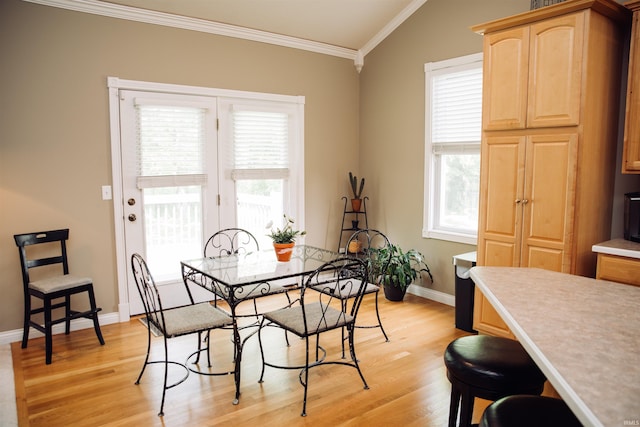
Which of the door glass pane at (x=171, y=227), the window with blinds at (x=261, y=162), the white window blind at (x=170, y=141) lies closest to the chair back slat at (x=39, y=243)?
the door glass pane at (x=171, y=227)

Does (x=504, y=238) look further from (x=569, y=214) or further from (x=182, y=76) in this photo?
(x=182, y=76)

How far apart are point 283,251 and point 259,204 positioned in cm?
167

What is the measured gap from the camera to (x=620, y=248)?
287cm

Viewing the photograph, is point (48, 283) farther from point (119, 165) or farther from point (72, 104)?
point (72, 104)

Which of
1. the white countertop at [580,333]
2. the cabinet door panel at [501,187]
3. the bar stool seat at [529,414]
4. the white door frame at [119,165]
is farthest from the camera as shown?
the white door frame at [119,165]

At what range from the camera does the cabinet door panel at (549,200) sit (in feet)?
10.00

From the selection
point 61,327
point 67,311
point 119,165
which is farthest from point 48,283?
point 119,165

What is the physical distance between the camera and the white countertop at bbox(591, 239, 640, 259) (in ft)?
9.15

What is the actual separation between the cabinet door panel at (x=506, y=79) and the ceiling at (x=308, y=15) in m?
1.53

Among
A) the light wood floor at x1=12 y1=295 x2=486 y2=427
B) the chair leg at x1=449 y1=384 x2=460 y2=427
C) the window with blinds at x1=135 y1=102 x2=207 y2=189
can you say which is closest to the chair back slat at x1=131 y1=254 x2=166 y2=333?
the light wood floor at x1=12 y1=295 x2=486 y2=427

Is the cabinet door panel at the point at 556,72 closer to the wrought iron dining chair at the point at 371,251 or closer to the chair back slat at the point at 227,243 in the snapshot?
the wrought iron dining chair at the point at 371,251

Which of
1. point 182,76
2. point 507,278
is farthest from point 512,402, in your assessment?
point 182,76

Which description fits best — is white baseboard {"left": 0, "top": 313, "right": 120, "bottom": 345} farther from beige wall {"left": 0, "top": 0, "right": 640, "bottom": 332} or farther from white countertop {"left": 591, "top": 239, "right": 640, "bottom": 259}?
white countertop {"left": 591, "top": 239, "right": 640, "bottom": 259}

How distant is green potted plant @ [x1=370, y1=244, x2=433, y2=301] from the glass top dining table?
1.08 meters
